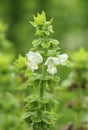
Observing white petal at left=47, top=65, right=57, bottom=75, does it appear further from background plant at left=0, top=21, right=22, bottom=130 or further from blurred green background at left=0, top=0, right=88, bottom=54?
blurred green background at left=0, top=0, right=88, bottom=54

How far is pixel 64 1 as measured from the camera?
6.26 m

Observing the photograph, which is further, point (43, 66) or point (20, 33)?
point (20, 33)

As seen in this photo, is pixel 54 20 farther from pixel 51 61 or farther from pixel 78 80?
pixel 51 61

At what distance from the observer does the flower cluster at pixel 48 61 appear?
5.83 ft

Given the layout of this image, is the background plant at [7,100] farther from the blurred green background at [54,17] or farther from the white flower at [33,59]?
the blurred green background at [54,17]

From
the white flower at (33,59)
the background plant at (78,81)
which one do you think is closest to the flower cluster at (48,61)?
the white flower at (33,59)

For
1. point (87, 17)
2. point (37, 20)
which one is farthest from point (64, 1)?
point (37, 20)

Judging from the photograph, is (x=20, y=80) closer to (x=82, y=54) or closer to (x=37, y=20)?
(x=82, y=54)

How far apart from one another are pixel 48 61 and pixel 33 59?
0.05 metres

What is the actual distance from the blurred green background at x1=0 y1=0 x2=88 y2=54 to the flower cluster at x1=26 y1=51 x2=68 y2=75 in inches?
145

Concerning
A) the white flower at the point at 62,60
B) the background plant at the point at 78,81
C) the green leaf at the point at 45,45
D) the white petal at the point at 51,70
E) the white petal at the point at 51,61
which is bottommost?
the white petal at the point at 51,70

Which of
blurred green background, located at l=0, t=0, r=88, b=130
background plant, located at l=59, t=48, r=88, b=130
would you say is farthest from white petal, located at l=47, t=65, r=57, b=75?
blurred green background, located at l=0, t=0, r=88, b=130

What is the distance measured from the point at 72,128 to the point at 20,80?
0.85 ft

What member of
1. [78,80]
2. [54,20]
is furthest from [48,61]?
[54,20]
